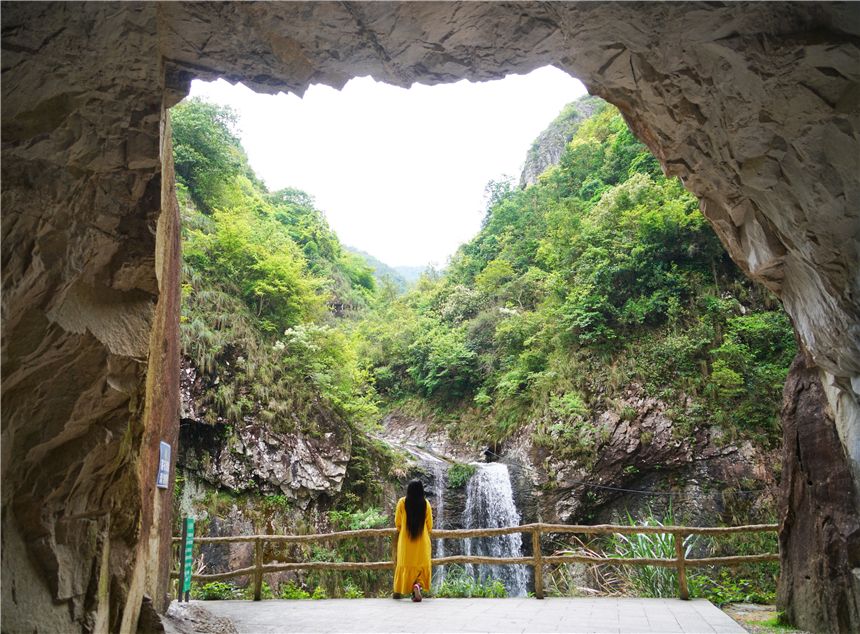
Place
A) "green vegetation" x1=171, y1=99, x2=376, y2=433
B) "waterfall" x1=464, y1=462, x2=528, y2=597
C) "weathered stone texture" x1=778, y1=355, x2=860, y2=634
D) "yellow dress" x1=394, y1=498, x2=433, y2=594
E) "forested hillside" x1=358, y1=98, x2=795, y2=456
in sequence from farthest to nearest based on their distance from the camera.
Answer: "forested hillside" x1=358, y1=98, x2=795, y2=456, "green vegetation" x1=171, y1=99, x2=376, y2=433, "waterfall" x1=464, y1=462, x2=528, y2=597, "yellow dress" x1=394, y1=498, x2=433, y2=594, "weathered stone texture" x1=778, y1=355, x2=860, y2=634

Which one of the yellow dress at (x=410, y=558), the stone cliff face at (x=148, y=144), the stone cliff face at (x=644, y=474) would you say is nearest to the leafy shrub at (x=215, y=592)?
the yellow dress at (x=410, y=558)

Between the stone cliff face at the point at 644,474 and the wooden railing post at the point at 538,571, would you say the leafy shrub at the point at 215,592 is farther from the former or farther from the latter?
the stone cliff face at the point at 644,474

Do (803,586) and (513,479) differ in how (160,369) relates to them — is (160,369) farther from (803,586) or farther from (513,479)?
(513,479)

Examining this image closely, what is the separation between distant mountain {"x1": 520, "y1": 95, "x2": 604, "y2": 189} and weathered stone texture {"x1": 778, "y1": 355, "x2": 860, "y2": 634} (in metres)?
25.5

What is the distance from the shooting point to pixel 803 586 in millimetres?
4723

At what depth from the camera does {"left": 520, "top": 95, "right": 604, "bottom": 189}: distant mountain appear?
1135 inches

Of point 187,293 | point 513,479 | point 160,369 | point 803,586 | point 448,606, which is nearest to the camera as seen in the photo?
point 160,369

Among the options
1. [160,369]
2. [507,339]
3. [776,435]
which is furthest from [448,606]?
[507,339]

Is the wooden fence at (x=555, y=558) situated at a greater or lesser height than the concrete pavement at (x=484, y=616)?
greater

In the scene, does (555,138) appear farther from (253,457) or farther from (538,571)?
(538,571)

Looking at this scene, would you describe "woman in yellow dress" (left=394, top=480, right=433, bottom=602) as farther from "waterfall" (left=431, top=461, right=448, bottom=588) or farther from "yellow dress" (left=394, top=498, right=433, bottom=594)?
"waterfall" (left=431, top=461, right=448, bottom=588)

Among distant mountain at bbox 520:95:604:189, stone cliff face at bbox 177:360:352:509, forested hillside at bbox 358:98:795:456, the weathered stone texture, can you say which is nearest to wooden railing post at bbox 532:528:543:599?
the weathered stone texture

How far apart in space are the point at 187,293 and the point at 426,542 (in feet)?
27.5

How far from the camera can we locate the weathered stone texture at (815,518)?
4285mm
